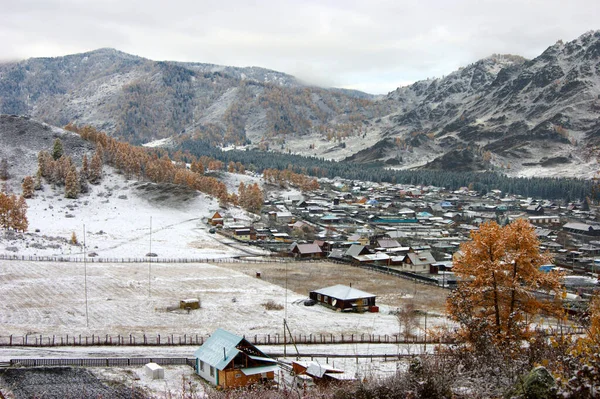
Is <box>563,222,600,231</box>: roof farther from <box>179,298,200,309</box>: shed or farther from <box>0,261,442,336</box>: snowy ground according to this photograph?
→ <box>179,298,200,309</box>: shed

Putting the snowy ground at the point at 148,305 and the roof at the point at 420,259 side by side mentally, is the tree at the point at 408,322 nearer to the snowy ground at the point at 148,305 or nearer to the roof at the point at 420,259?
the snowy ground at the point at 148,305

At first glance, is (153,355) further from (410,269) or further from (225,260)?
(410,269)

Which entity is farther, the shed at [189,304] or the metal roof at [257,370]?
the shed at [189,304]

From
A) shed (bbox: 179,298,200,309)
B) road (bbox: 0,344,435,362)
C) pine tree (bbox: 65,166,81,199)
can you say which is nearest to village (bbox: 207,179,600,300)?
road (bbox: 0,344,435,362)

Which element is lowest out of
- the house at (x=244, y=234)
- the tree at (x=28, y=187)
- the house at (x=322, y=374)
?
the house at (x=244, y=234)

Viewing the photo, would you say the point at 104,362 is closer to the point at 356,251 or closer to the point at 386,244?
the point at 356,251

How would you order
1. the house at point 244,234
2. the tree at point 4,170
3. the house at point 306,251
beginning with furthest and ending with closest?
the tree at point 4,170 → the house at point 244,234 → the house at point 306,251

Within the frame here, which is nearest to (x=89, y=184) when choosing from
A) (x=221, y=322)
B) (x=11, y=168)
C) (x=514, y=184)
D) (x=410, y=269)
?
(x=11, y=168)

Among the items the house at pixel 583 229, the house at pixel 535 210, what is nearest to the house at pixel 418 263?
the house at pixel 583 229
